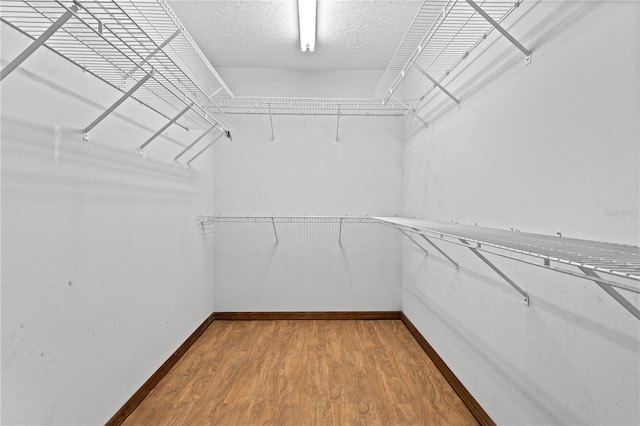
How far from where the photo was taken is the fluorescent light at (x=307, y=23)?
212 centimetres

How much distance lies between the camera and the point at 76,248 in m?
1.43

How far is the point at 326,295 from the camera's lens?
11.1 feet

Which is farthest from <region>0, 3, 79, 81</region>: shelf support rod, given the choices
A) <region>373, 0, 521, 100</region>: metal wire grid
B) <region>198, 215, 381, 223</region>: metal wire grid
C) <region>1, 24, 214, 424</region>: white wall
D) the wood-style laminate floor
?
<region>198, 215, 381, 223</region>: metal wire grid

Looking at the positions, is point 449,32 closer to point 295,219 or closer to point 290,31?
point 290,31

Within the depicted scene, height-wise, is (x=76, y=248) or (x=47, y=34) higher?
(x=47, y=34)

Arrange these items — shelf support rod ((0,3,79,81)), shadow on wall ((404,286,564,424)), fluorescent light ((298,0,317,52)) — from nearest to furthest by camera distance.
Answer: shelf support rod ((0,3,79,81)) < shadow on wall ((404,286,564,424)) < fluorescent light ((298,0,317,52))

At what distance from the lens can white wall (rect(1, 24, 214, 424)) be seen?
115 centimetres

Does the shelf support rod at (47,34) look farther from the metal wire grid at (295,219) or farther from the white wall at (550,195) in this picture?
the metal wire grid at (295,219)

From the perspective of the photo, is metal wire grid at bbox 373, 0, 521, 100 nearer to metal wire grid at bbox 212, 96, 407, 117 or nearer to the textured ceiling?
the textured ceiling

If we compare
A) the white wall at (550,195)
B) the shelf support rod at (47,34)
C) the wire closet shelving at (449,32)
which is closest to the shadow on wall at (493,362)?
the white wall at (550,195)

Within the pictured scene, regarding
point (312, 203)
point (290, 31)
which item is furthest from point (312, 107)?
point (312, 203)

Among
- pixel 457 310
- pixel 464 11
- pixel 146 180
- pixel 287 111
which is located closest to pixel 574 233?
pixel 457 310

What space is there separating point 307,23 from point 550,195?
1.88m

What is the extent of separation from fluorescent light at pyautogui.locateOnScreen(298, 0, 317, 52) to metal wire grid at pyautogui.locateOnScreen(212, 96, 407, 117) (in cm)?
53
